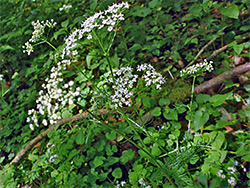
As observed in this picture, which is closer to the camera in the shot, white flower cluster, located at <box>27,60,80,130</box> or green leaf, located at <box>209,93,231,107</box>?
white flower cluster, located at <box>27,60,80,130</box>

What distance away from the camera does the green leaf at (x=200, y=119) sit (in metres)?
1.58

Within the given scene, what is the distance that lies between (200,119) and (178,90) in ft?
1.61

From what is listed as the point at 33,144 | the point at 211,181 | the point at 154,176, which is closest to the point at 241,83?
the point at 211,181

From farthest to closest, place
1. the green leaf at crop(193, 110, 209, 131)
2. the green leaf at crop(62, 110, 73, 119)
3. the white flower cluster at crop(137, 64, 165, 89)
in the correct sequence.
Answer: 1. the green leaf at crop(62, 110, 73, 119)
2. the green leaf at crop(193, 110, 209, 131)
3. the white flower cluster at crop(137, 64, 165, 89)

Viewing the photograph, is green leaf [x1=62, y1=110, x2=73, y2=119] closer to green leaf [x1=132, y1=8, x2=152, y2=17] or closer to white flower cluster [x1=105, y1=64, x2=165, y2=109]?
white flower cluster [x1=105, y1=64, x2=165, y2=109]

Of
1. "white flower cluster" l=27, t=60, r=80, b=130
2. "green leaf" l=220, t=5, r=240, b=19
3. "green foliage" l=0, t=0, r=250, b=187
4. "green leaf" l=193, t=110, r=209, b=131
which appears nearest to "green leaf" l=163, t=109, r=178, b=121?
"green foliage" l=0, t=0, r=250, b=187

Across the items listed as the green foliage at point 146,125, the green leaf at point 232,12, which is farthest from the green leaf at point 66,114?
the green leaf at point 232,12

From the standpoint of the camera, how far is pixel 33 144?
2.26 metres

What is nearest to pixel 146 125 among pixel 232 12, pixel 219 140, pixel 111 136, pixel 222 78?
pixel 111 136

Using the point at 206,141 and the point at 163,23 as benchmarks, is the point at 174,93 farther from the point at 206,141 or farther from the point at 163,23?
the point at 163,23

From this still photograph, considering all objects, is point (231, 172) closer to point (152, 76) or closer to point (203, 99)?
point (203, 99)

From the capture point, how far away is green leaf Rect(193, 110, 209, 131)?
1.58 m

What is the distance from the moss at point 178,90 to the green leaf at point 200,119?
0.32m

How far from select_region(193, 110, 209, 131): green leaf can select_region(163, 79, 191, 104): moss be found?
318 millimetres
